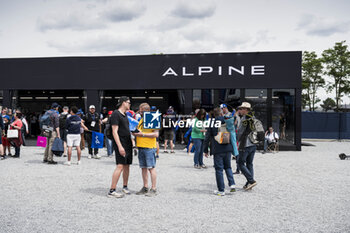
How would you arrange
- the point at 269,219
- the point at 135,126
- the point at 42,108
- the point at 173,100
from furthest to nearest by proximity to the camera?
the point at 42,108
the point at 173,100
the point at 135,126
the point at 269,219

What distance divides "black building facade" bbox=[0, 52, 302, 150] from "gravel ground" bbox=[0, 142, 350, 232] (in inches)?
245

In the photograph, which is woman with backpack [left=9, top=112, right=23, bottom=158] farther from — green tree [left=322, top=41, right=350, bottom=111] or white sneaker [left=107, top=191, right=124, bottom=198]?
green tree [left=322, top=41, right=350, bottom=111]

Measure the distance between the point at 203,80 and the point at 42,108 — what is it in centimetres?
1223

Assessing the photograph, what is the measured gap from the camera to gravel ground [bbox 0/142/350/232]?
403 cm

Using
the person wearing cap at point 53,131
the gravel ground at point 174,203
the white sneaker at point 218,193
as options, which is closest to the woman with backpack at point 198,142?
the gravel ground at point 174,203

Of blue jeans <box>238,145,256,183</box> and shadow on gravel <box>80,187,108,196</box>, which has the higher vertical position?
blue jeans <box>238,145,256,183</box>

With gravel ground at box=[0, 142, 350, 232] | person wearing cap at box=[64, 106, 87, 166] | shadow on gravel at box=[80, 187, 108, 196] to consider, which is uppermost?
person wearing cap at box=[64, 106, 87, 166]

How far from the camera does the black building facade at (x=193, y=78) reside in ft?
45.5

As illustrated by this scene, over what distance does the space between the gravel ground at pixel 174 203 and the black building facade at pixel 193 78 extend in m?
6.22

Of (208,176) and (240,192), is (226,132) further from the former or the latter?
(208,176)

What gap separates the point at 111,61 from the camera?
14727mm

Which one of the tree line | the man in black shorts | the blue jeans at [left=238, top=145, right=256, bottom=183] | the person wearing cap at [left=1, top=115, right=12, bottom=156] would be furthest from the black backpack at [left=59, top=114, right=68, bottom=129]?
the tree line

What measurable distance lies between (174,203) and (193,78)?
32.2 ft

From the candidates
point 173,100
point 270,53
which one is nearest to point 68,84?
point 173,100
